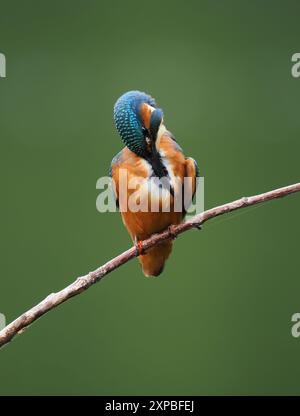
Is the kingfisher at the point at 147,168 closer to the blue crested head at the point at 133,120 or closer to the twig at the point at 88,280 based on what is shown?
the blue crested head at the point at 133,120

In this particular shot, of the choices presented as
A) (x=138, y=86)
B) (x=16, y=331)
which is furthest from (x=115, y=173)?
(x=138, y=86)

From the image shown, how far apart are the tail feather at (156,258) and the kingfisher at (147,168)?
45 millimetres

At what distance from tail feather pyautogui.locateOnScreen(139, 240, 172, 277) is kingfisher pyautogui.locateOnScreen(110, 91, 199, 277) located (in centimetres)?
4

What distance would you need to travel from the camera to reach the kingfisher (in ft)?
5.34

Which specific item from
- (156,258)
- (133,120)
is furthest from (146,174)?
(156,258)

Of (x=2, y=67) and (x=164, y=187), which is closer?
(x=164, y=187)

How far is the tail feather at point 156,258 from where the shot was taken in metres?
1.93

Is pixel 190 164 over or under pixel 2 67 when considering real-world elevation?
under

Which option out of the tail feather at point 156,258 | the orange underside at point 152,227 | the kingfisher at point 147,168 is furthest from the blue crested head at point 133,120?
the tail feather at point 156,258

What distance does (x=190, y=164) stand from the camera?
70.6 inches

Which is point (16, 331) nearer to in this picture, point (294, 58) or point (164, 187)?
point (164, 187)

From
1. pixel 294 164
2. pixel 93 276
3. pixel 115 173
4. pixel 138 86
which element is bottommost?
pixel 93 276

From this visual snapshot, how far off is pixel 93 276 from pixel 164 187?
38 centimetres

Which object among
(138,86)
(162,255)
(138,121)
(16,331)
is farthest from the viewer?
(138,86)
